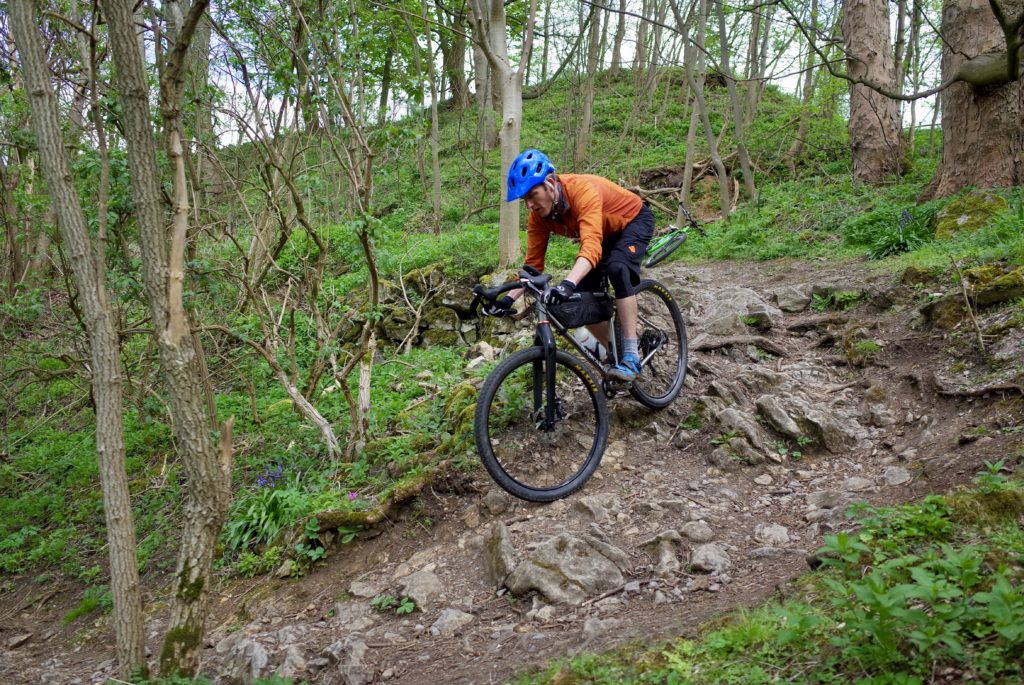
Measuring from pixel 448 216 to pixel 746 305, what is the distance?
9715mm

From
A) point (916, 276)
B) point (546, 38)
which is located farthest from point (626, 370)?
point (546, 38)

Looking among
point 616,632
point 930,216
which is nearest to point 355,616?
point 616,632

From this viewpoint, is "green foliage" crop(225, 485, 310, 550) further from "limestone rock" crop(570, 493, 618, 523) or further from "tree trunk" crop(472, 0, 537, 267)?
"tree trunk" crop(472, 0, 537, 267)

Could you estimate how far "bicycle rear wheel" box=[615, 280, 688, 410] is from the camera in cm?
522

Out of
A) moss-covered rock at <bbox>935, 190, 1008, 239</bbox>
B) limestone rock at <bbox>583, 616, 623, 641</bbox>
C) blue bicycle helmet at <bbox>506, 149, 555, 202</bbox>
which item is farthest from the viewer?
moss-covered rock at <bbox>935, 190, 1008, 239</bbox>

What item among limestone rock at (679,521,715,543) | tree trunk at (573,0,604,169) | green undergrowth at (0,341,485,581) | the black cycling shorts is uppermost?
tree trunk at (573,0,604,169)

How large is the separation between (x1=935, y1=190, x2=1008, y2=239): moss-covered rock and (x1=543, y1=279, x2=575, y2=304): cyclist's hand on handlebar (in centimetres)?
577

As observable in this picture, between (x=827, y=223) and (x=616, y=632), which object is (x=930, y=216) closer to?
(x=827, y=223)

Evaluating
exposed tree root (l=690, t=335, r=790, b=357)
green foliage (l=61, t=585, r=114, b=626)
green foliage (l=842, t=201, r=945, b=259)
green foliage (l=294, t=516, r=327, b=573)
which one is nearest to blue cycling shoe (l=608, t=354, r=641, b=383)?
exposed tree root (l=690, t=335, r=790, b=357)

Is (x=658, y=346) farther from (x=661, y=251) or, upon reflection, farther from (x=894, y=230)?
(x=894, y=230)

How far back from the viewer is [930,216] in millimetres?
8039

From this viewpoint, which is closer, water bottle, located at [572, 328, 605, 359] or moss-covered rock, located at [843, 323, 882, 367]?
water bottle, located at [572, 328, 605, 359]

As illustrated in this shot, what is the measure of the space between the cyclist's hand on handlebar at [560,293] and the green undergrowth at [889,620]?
1991mm

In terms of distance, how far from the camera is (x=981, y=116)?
25.8ft
